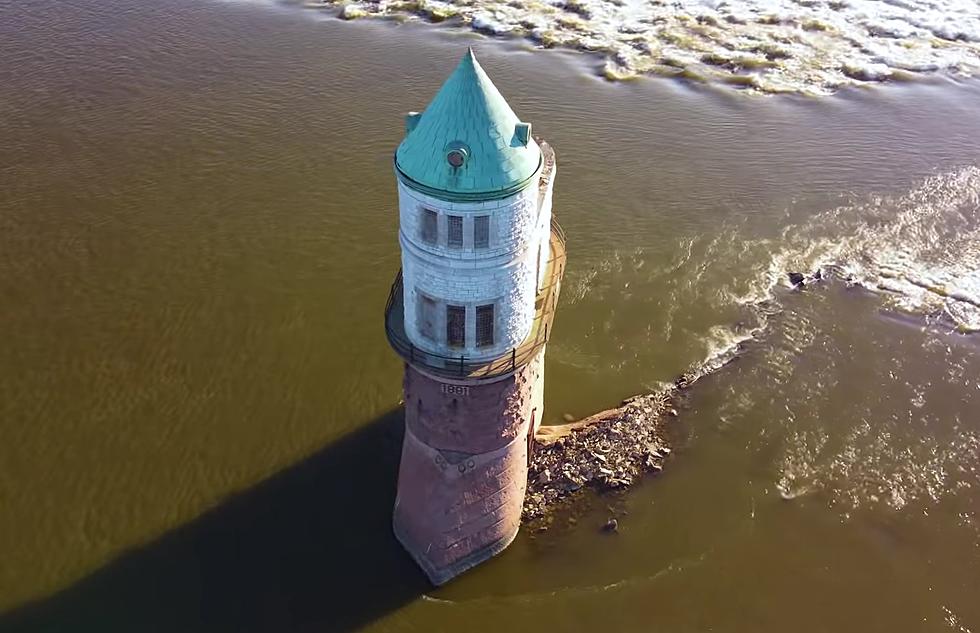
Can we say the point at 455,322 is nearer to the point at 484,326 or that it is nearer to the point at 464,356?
the point at 484,326

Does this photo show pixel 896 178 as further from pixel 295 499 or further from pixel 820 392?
pixel 295 499

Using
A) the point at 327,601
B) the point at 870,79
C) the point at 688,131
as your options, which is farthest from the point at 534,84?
the point at 327,601

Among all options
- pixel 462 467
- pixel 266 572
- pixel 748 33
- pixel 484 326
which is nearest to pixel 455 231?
pixel 484 326

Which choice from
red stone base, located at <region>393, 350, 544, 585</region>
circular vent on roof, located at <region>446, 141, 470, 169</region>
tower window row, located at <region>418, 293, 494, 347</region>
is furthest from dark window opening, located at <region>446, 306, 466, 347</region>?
circular vent on roof, located at <region>446, 141, 470, 169</region>

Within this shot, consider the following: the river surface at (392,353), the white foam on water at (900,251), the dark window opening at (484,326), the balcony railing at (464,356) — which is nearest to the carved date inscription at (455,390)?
the balcony railing at (464,356)

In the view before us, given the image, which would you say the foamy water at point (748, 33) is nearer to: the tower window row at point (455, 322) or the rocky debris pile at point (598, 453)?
the rocky debris pile at point (598, 453)

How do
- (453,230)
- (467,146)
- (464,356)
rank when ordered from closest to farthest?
(467,146) → (453,230) → (464,356)

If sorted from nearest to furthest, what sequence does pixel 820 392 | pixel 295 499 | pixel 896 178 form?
pixel 295 499 → pixel 820 392 → pixel 896 178

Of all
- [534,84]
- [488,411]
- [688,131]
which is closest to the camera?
[488,411]
